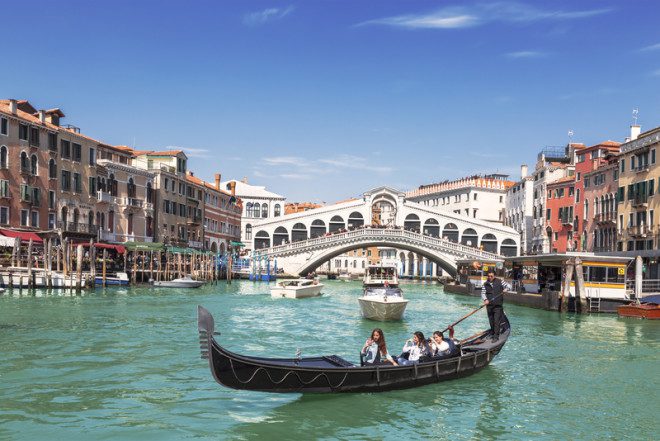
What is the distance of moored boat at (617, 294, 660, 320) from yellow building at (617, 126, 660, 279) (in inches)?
217

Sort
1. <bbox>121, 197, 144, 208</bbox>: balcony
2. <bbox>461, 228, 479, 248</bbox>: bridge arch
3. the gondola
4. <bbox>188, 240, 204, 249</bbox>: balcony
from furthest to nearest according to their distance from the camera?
1. <bbox>461, 228, 479, 248</bbox>: bridge arch
2. <bbox>188, 240, 204, 249</bbox>: balcony
3. <bbox>121, 197, 144, 208</bbox>: balcony
4. the gondola

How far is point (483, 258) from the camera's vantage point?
46531 mm

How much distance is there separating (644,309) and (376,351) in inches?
611

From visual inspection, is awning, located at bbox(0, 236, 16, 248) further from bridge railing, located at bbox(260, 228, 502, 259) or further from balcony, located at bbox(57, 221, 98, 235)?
bridge railing, located at bbox(260, 228, 502, 259)

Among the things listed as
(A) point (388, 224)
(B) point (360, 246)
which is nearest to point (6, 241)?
(B) point (360, 246)

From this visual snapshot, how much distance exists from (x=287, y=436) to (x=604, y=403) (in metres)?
4.79

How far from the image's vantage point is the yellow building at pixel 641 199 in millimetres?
29684

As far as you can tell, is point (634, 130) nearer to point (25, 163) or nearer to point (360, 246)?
point (360, 246)

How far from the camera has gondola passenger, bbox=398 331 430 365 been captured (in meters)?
10.4

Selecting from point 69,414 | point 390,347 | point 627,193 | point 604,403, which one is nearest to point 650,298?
point 627,193

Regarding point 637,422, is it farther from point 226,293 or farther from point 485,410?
point 226,293

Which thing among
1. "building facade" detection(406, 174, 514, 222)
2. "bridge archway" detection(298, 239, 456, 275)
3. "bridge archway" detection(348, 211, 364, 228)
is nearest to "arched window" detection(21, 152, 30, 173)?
"bridge archway" detection(298, 239, 456, 275)

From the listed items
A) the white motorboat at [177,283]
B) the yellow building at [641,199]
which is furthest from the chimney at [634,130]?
the white motorboat at [177,283]

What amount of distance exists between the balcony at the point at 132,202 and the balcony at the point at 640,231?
2421 centimetres
